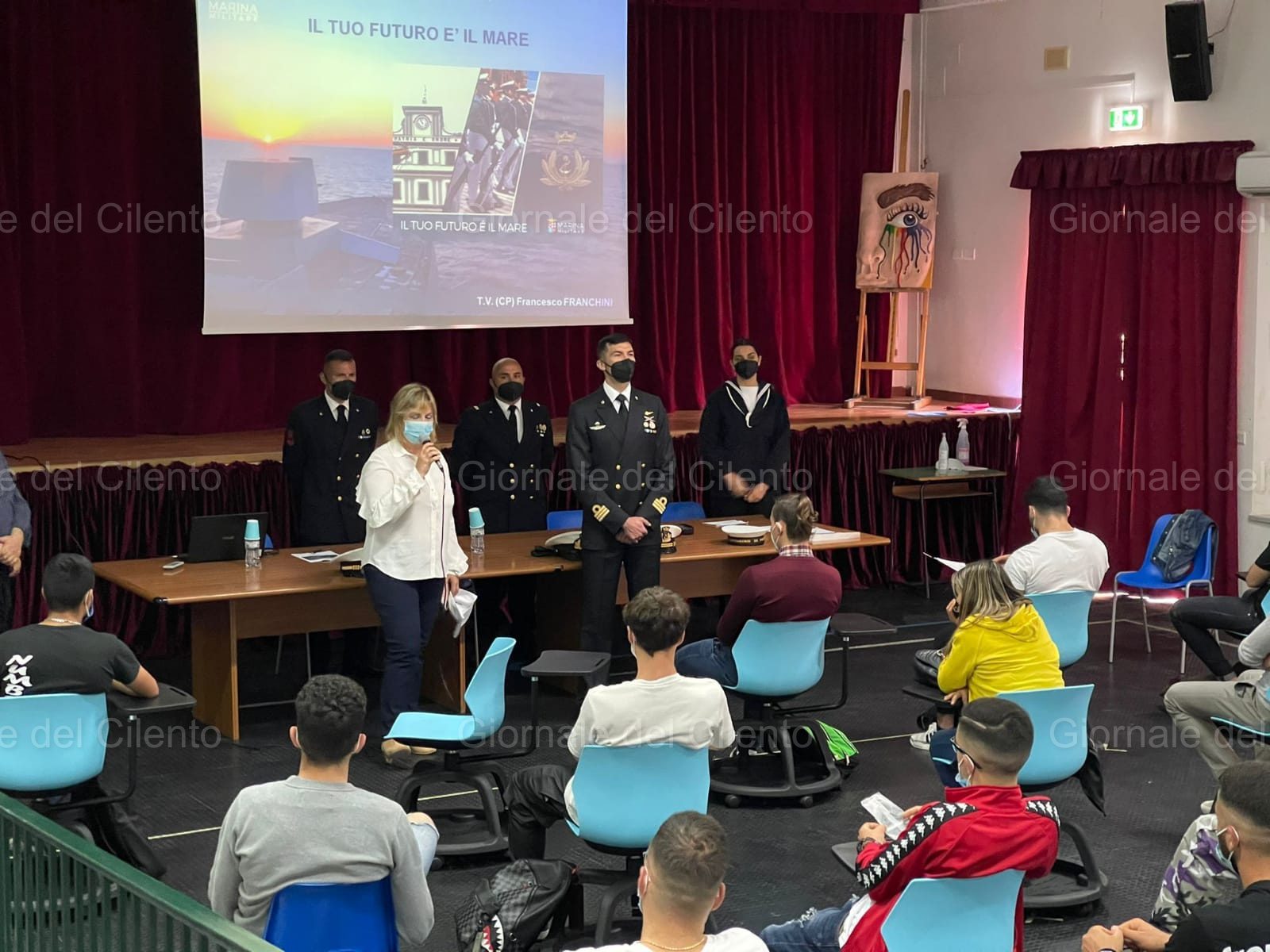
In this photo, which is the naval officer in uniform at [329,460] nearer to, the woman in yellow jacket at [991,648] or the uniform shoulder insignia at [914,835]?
the woman in yellow jacket at [991,648]

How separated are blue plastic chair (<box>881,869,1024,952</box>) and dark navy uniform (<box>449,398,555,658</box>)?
14.8 ft

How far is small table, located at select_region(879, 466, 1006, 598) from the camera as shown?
9.48m

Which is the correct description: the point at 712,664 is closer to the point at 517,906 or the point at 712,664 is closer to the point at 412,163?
the point at 517,906

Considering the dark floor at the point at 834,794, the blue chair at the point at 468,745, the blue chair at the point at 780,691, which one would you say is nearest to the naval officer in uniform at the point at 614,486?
the dark floor at the point at 834,794

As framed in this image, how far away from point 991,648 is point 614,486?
2365 millimetres

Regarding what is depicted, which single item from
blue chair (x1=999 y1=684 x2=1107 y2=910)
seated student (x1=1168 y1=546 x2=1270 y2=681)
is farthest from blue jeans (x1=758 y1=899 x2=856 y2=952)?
seated student (x1=1168 y1=546 x2=1270 y2=681)

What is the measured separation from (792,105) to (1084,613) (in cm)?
551

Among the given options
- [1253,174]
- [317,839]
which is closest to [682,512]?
[1253,174]

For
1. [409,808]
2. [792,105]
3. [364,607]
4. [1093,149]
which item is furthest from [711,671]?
[792,105]

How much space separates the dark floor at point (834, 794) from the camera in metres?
4.96

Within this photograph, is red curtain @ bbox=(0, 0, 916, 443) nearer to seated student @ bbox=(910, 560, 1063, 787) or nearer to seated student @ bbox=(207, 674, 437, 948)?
seated student @ bbox=(910, 560, 1063, 787)

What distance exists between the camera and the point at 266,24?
322 inches

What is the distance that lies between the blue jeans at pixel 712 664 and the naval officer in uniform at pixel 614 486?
1030 mm

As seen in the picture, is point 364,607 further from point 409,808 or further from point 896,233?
point 896,233
